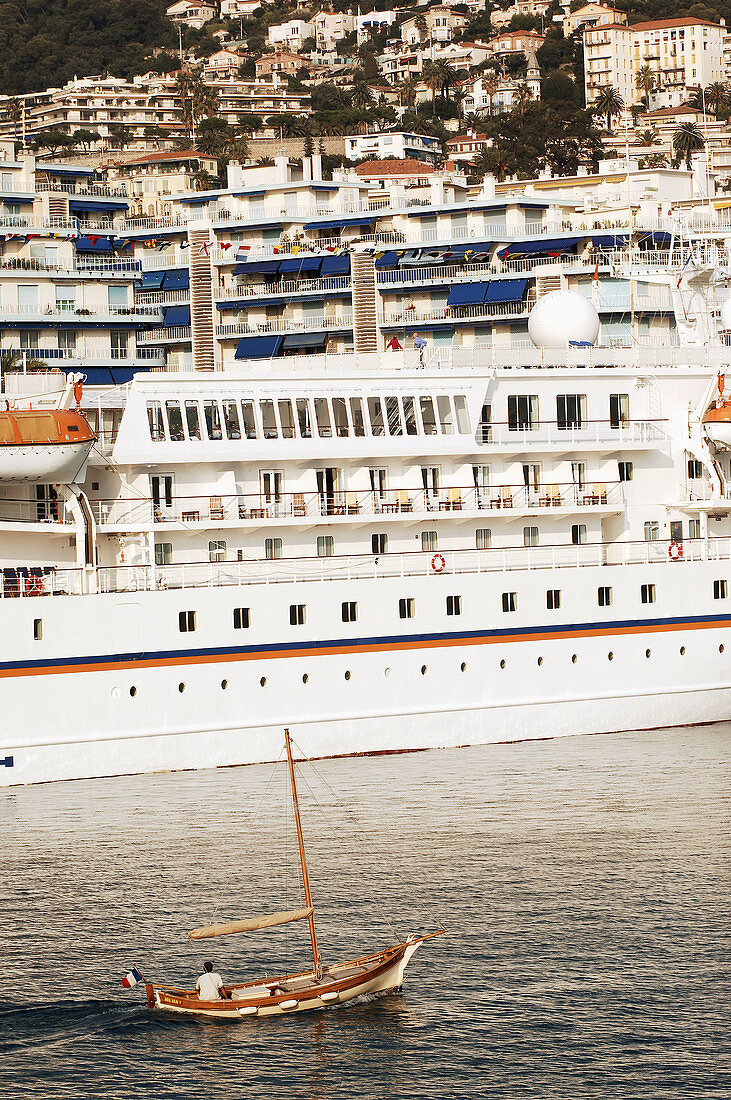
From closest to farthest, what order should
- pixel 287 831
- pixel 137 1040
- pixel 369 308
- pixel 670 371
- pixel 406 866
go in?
1. pixel 137 1040
2. pixel 406 866
3. pixel 287 831
4. pixel 670 371
5. pixel 369 308

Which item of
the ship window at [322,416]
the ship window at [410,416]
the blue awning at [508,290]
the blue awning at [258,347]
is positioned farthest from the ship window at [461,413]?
the blue awning at [258,347]

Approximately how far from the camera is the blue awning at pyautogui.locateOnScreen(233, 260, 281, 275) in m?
84.5

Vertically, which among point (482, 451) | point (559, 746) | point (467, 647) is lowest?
point (559, 746)

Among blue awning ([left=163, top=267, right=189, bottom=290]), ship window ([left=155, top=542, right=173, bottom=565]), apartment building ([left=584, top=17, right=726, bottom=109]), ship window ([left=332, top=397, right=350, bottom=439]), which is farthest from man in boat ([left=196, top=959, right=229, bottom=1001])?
apartment building ([left=584, top=17, right=726, bottom=109])

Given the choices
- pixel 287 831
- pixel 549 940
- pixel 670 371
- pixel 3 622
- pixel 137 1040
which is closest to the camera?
pixel 137 1040

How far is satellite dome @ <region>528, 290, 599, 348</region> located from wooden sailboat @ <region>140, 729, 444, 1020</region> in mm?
20396

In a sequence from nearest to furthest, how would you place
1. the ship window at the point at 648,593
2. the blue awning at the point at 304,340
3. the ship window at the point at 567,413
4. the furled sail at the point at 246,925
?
the furled sail at the point at 246,925 → the ship window at the point at 648,593 → the ship window at the point at 567,413 → the blue awning at the point at 304,340

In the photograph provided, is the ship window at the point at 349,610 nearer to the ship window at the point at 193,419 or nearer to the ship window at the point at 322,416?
the ship window at the point at 322,416

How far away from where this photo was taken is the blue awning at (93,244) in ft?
272

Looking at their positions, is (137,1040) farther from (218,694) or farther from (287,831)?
(218,694)

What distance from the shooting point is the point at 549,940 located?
878 inches

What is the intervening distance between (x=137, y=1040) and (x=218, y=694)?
1161 centimetres

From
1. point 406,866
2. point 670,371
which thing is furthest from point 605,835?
point 670,371

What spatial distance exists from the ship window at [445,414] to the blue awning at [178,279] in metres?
53.2
